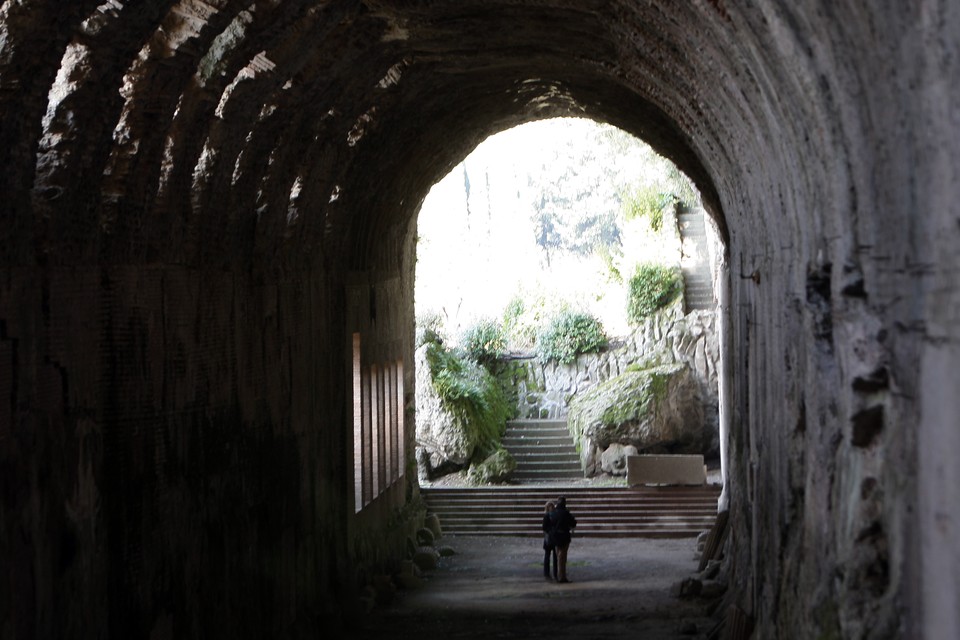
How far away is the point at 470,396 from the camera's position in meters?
28.7

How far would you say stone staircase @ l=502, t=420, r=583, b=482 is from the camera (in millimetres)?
27625

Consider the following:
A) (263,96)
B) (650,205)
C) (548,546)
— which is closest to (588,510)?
(548,546)

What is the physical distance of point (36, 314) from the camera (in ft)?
25.9

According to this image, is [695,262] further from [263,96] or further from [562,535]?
[263,96]

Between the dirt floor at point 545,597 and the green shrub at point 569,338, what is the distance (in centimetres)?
1082

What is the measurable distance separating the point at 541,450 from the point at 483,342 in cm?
453

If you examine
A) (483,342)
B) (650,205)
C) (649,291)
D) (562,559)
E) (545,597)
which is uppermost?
(650,205)

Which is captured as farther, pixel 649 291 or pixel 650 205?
pixel 650 205

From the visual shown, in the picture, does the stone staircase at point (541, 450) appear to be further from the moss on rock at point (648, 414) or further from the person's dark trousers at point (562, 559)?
the person's dark trousers at point (562, 559)

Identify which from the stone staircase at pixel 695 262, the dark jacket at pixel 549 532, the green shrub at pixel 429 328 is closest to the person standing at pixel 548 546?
the dark jacket at pixel 549 532

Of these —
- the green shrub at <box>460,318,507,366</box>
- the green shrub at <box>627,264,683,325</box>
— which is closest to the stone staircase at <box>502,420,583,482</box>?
the green shrub at <box>460,318,507,366</box>

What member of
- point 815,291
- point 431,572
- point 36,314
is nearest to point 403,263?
point 431,572

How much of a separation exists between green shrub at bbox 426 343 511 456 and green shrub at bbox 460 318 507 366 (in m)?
0.98

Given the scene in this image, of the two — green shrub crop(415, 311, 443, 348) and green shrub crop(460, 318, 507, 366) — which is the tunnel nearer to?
green shrub crop(415, 311, 443, 348)
